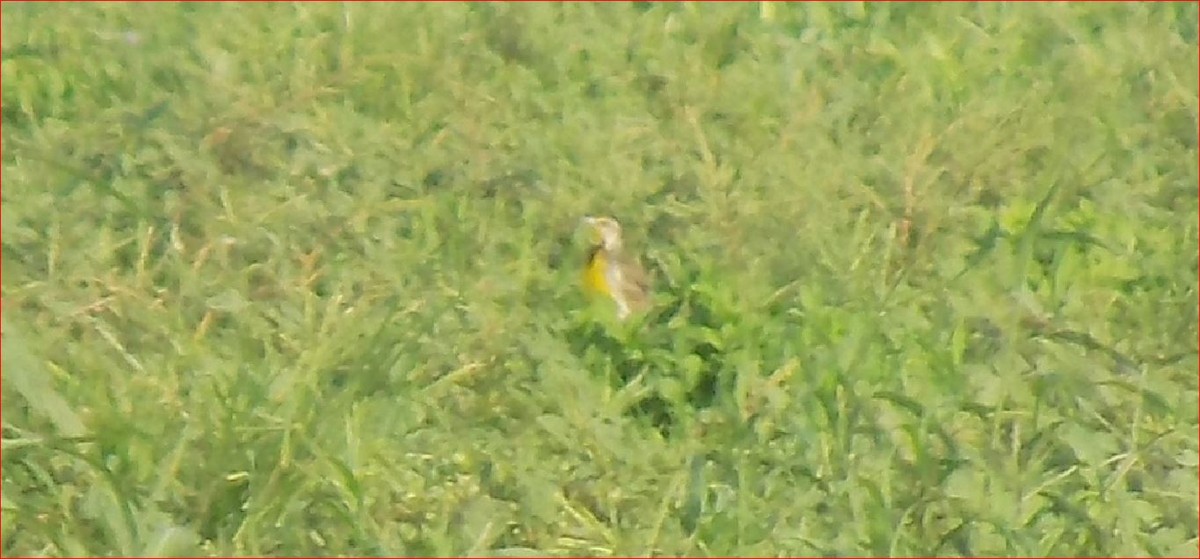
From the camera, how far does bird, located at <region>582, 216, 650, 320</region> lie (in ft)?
8.66

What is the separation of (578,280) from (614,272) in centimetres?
8

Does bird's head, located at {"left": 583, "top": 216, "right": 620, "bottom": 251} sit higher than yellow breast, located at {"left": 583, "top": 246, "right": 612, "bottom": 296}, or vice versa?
bird's head, located at {"left": 583, "top": 216, "right": 620, "bottom": 251}

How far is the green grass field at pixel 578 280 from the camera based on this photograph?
2.11 metres

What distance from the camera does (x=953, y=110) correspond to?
3.33 metres

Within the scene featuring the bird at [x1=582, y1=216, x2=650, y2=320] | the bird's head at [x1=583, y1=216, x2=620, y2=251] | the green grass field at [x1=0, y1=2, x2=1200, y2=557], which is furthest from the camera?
the bird's head at [x1=583, y1=216, x2=620, y2=251]

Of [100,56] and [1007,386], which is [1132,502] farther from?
[100,56]

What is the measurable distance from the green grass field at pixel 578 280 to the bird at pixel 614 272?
57 mm

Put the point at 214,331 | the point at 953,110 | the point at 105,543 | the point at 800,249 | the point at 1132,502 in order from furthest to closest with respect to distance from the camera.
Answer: the point at 953,110, the point at 800,249, the point at 214,331, the point at 1132,502, the point at 105,543

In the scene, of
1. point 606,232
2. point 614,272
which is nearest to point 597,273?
point 614,272

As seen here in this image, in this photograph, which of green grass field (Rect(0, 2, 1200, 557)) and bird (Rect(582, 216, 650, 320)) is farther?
bird (Rect(582, 216, 650, 320))

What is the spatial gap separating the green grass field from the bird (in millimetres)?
57

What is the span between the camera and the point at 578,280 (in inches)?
108

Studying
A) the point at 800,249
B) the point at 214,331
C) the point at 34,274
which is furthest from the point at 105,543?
the point at 800,249

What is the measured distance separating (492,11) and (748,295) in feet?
4.81
